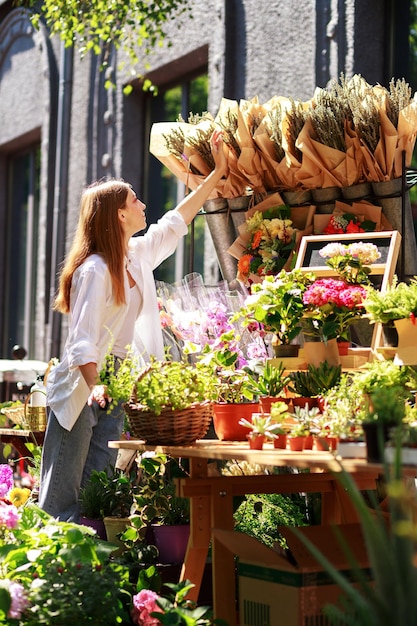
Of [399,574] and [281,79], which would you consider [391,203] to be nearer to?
[399,574]

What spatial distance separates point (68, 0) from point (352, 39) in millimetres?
2373

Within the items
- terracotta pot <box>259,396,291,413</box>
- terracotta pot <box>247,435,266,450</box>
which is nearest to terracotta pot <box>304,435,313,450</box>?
terracotta pot <box>247,435,266,450</box>

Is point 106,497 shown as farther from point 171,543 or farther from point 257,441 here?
point 257,441

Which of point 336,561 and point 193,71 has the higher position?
point 193,71

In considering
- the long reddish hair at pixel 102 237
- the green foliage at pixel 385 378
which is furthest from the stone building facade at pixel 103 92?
the green foliage at pixel 385 378

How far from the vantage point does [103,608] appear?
2.94 meters

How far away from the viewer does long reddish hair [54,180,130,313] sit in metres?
4.04

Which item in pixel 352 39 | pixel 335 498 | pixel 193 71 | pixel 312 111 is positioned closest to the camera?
pixel 335 498

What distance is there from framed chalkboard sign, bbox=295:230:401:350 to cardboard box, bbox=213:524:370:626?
0.92 m

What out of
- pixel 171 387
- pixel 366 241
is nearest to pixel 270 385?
pixel 171 387

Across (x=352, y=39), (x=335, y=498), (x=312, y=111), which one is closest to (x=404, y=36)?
(x=352, y=39)

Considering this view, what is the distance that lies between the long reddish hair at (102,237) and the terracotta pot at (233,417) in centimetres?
95

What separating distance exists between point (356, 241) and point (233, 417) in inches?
44.2

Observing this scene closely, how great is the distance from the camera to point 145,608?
10.2 feet
